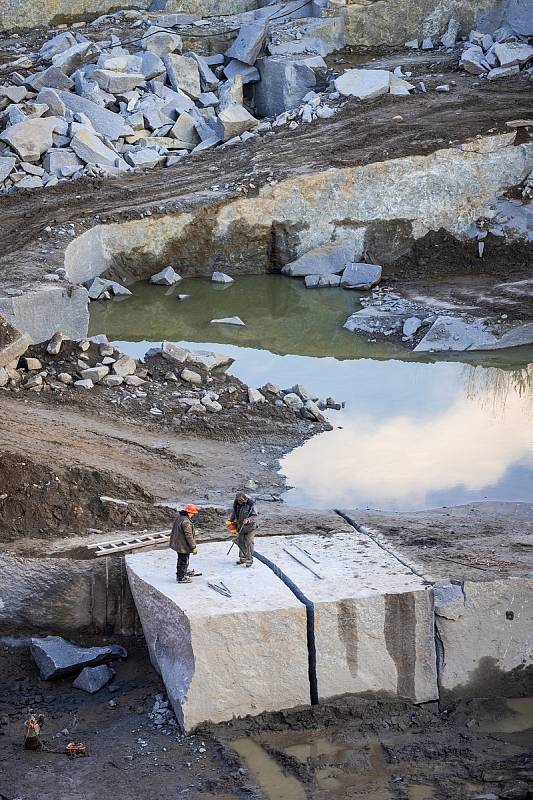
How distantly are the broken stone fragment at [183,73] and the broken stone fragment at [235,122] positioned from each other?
173cm

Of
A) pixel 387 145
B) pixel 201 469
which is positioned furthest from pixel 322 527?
pixel 387 145

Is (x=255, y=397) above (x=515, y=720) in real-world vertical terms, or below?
below

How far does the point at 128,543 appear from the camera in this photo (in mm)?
9117

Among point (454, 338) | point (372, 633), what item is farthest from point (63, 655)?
point (454, 338)

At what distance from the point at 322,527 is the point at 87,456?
2731 mm

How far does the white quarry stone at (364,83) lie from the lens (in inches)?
857

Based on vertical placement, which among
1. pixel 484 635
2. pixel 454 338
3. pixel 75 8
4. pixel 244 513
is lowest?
pixel 454 338

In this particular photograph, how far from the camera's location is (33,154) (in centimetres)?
1995

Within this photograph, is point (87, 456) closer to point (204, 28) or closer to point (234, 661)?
point (234, 661)

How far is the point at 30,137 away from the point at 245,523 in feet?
44.5

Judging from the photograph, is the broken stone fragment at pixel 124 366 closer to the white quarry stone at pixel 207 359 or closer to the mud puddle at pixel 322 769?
the white quarry stone at pixel 207 359

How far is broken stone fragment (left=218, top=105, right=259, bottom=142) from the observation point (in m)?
21.2

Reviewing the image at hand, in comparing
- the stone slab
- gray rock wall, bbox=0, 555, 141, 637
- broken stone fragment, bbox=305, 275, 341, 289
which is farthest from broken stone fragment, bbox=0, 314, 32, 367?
broken stone fragment, bbox=305, 275, 341, 289

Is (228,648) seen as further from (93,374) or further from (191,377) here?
(191,377)
